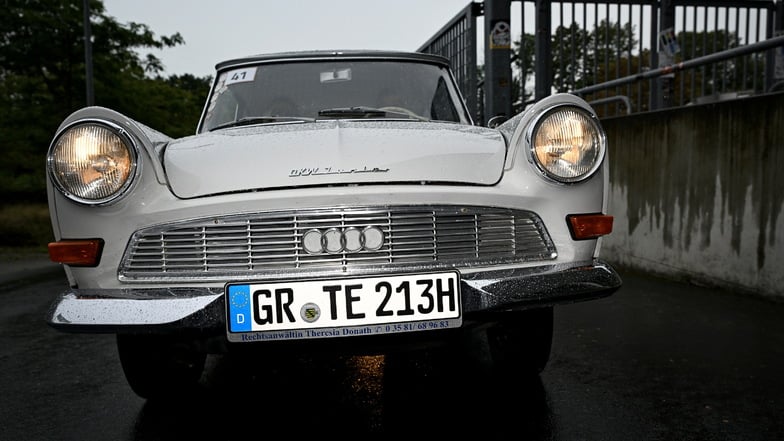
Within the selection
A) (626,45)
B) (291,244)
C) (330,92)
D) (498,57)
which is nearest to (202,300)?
(291,244)

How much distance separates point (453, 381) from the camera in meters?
2.80

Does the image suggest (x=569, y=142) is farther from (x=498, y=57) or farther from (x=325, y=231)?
(x=498, y=57)

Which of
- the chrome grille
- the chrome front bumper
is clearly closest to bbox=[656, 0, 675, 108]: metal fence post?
the chrome front bumper

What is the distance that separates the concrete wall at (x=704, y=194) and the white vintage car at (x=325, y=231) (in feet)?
8.21

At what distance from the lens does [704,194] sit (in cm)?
478

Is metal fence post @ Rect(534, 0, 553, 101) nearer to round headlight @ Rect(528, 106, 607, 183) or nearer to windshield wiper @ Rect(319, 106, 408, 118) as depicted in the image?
windshield wiper @ Rect(319, 106, 408, 118)

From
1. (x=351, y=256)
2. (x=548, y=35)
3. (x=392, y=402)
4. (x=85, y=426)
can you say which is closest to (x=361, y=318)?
(x=351, y=256)

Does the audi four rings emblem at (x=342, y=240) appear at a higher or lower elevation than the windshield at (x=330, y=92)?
lower

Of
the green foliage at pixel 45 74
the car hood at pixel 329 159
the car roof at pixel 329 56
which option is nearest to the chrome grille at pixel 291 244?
the car hood at pixel 329 159

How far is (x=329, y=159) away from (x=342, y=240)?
0.90 ft

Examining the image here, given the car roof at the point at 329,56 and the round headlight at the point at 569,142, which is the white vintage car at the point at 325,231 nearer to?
the round headlight at the point at 569,142

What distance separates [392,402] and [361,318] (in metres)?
0.76

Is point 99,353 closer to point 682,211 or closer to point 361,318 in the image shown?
point 361,318

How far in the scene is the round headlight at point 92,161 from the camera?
6.78 ft
